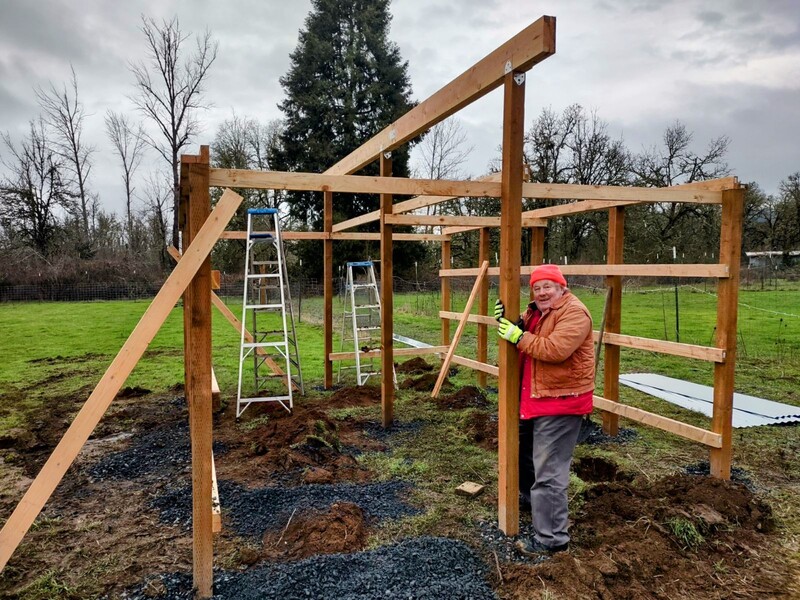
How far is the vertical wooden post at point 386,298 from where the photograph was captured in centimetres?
554

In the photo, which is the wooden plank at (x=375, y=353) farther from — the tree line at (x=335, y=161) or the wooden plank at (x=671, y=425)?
the tree line at (x=335, y=161)

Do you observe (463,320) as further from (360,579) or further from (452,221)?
(360,579)

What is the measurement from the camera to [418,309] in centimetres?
1839

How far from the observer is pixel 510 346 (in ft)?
11.3

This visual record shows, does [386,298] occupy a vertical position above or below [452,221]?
below

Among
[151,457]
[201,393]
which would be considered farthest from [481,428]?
[201,393]

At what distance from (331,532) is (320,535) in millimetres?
75

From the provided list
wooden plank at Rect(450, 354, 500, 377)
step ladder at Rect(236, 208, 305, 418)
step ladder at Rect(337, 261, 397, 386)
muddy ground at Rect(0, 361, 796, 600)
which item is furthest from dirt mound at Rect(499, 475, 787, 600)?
step ladder at Rect(236, 208, 305, 418)

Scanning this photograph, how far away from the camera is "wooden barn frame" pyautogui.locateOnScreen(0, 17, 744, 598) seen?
2559 millimetres

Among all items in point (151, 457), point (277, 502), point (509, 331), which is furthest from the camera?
point (151, 457)

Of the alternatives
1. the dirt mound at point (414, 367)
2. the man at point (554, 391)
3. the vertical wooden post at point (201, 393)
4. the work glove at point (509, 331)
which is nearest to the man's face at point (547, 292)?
the man at point (554, 391)

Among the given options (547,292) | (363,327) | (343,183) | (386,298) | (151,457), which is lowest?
(151,457)

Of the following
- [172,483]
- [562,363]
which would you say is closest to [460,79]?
[562,363]

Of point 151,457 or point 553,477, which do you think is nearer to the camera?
point 553,477
